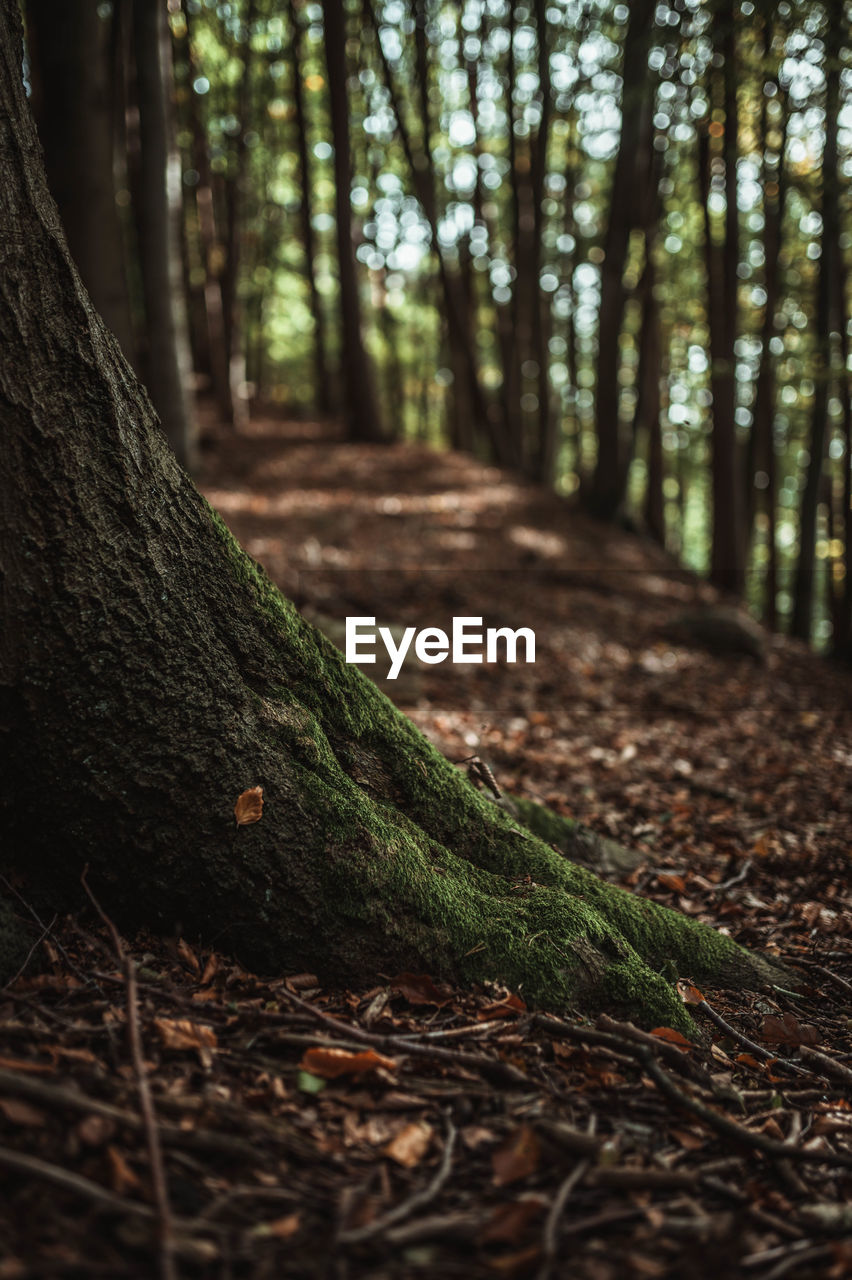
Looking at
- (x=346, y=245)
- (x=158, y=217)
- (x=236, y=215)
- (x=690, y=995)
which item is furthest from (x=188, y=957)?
(x=236, y=215)

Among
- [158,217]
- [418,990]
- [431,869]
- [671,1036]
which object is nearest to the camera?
[418,990]

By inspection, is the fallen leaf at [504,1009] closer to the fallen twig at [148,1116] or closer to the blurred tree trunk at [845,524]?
the fallen twig at [148,1116]

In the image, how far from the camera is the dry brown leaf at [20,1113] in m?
1.62

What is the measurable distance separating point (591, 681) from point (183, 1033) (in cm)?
617

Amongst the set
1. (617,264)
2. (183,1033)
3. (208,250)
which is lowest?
(183,1033)

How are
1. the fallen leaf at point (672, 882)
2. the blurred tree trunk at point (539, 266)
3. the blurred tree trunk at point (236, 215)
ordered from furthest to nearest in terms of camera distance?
the blurred tree trunk at point (236, 215) < the blurred tree trunk at point (539, 266) < the fallen leaf at point (672, 882)

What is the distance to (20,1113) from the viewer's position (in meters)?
1.63

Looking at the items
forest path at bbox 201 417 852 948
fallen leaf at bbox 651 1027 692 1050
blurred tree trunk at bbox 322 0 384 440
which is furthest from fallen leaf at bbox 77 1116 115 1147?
blurred tree trunk at bbox 322 0 384 440

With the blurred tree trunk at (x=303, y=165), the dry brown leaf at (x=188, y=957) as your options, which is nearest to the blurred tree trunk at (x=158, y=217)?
the blurred tree trunk at (x=303, y=165)

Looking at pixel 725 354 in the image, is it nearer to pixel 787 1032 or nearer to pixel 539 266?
pixel 539 266

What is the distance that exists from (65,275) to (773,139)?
46.1ft

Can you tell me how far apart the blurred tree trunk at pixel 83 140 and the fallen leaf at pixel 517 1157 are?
661 cm

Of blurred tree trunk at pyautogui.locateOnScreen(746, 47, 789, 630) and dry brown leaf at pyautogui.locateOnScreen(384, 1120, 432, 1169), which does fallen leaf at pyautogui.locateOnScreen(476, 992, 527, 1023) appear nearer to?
dry brown leaf at pyautogui.locateOnScreen(384, 1120, 432, 1169)

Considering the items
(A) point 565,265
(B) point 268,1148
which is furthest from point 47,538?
(A) point 565,265
